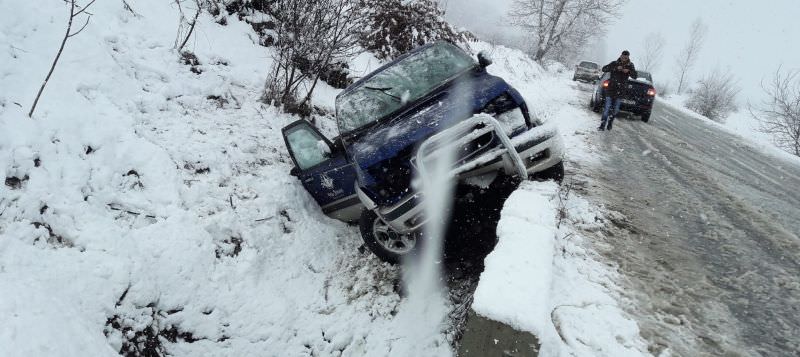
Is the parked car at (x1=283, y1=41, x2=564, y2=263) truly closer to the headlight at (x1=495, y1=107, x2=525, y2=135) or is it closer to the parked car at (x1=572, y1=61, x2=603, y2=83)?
the headlight at (x1=495, y1=107, x2=525, y2=135)

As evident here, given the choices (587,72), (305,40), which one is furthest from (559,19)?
(305,40)

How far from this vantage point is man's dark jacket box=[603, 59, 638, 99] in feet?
27.6

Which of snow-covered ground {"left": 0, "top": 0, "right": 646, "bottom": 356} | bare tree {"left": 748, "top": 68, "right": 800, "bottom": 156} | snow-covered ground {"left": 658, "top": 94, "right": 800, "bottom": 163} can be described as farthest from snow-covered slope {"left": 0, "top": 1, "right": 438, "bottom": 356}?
bare tree {"left": 748, "top": 68, "right": 800, "bottom": 156}

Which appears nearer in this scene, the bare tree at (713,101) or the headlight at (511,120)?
the headlight at (511,120)

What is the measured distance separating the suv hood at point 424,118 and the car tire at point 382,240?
0.66m

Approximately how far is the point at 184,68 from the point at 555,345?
5.84 meters

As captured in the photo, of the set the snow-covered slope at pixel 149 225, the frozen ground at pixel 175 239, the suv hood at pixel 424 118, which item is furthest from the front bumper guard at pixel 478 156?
the snow-covered slope at pixel 149 225

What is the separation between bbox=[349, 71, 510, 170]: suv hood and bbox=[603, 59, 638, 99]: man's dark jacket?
4.99 meters

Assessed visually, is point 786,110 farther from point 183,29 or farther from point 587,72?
point 183,29

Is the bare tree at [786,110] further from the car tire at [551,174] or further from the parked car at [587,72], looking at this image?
the car tire at [551,174]

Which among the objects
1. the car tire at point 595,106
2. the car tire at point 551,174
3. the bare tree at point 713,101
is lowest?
the bare tree at point 713,101

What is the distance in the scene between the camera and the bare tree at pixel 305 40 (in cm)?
640

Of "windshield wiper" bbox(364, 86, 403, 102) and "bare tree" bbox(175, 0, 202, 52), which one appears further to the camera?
"bare tree" bbox(175, 0, 202, 52)

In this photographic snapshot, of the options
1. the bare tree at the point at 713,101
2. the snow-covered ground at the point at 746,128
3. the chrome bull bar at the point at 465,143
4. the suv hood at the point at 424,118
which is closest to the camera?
the chrome bull bar at the point at 465,143
